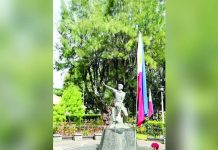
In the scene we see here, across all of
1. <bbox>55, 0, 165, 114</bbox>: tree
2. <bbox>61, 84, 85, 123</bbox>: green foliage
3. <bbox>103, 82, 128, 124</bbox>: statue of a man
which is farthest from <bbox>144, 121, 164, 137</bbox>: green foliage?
<bbox>103, 82, 128, 124</bbox>: statue of a man

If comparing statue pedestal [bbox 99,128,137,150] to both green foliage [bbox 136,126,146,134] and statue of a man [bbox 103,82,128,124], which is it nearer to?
statue of a man [bbox 103,82,128,124]

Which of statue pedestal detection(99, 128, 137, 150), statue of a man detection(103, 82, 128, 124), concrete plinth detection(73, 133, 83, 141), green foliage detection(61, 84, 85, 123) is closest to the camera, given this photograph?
statue pedestal detection(99, 128, 137, 150)

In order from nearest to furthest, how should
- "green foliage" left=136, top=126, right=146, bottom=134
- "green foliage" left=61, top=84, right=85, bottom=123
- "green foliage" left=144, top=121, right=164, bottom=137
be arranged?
"green foliage" left=144, top=121, right=164, bottom=137 < "green foliage" left=136, top=126, right=146, bottom=134 < "green foliage" left=61, top=84, right=85, bottom=123

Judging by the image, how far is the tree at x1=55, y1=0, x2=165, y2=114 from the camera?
10.1 metres

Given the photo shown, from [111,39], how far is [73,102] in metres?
2.24

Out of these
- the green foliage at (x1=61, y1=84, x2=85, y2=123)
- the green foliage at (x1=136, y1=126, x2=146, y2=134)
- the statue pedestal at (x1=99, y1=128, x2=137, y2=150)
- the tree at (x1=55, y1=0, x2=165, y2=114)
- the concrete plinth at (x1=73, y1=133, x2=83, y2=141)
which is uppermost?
the tree at (x1=55, y1=0, x2=165, y2=114)

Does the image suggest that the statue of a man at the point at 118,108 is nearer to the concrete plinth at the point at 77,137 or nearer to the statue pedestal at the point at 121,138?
the statue pedestal at the point at 121,138

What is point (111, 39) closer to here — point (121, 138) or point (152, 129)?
point (152, 129)

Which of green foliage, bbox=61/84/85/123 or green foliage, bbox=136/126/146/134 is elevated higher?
green foliage, bbox=61/84/85/123

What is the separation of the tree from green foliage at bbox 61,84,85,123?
1.92 ft

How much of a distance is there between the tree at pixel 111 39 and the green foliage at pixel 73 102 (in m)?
0.58
